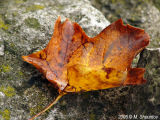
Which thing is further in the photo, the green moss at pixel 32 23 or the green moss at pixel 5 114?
the green moss at pixel 32 23

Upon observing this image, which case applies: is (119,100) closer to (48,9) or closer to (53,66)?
(53,66)

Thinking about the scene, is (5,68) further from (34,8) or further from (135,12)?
(135,12)

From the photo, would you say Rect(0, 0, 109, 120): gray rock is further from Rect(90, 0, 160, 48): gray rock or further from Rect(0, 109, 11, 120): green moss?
Rect(90, 0, 160, 48): gray rock

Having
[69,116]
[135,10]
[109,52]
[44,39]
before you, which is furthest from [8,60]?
[135,10]

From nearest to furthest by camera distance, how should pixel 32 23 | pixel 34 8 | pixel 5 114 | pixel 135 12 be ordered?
pixel 5 114, pixel 32 23, pixel 34 8, pixel 135 12

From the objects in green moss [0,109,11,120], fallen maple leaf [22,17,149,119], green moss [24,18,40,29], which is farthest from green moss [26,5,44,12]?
green moss [0,109,11,120]

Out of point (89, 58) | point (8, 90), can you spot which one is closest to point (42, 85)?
point (8, 90)

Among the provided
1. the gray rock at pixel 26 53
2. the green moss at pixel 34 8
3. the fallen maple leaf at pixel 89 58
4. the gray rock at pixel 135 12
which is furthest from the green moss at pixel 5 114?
the gray rock at pixel 135 12

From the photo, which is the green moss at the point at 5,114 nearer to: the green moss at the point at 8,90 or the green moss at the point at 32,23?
the green moss at the point at 8,90
